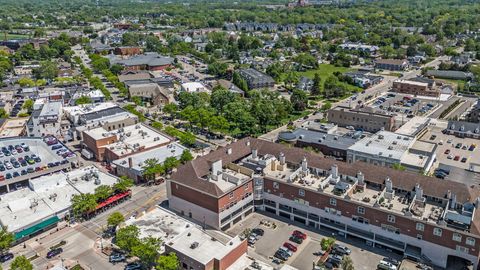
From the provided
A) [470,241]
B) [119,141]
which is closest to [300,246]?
[470,241]

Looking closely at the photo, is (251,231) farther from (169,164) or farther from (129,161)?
(129,161)

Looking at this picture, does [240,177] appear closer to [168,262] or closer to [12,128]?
[168,262]

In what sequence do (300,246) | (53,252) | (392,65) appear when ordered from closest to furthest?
(53,252), (300,246), (392,65)

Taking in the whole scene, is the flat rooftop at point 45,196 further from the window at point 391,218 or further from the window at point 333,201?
the window at point 391,218

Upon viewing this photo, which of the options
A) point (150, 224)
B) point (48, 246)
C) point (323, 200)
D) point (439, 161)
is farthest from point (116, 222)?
point (439, 161)

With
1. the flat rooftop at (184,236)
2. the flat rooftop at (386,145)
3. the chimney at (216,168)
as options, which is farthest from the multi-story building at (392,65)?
the flat rooftop at (184,236)

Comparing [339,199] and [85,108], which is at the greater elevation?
[339,199]

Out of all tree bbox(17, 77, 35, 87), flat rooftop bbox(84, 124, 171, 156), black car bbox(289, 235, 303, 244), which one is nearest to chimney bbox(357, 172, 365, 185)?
black car bbox(289, 235, 303, 244)
